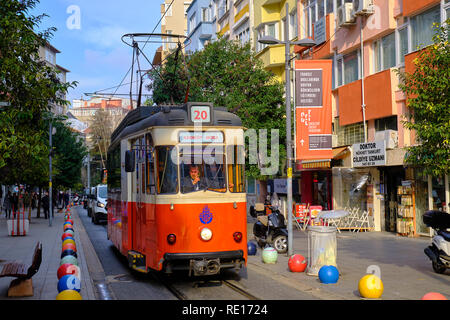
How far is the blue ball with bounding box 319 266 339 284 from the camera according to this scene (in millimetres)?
11203

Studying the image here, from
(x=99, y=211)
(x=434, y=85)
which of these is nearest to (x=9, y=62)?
(x=434, y=85)

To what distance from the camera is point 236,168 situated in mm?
11250

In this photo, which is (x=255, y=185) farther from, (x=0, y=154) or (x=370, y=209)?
(x=0, y=154)

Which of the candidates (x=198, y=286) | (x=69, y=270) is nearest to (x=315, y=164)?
(x=198, y=286)

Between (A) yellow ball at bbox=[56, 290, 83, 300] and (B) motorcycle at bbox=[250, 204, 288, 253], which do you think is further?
(B) motorcycle at bbox=[250, 204, 288, 253]

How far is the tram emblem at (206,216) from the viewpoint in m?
10.8

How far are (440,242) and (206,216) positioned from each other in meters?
5.04

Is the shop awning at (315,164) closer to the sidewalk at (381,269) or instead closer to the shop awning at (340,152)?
the shop awning at (340,152)

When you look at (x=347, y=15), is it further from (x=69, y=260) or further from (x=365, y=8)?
(x=69, y=260)

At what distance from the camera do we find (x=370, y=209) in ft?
80.9

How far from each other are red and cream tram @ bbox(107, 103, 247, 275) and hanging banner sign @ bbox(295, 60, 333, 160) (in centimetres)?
667

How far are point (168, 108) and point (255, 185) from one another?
31.0m

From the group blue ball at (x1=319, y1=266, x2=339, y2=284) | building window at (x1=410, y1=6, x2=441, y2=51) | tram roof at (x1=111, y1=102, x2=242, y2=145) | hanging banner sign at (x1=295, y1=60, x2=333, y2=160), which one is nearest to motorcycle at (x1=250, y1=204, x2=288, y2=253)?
hanging banner sign at (x1=295, y1=60, x2=333, y2=160)

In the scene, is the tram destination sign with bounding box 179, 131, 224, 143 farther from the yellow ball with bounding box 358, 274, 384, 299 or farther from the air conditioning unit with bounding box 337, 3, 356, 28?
the air conditioning unit with bounding box 337, 3, 356, 28
